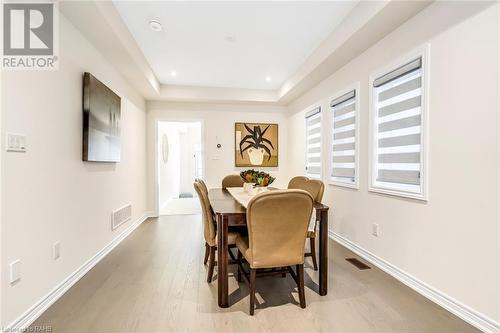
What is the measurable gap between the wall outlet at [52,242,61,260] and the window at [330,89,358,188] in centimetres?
307

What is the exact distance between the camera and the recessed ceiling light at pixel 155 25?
264 cm

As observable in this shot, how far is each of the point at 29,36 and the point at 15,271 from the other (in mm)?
1632

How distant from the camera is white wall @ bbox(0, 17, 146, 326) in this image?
5.17ft

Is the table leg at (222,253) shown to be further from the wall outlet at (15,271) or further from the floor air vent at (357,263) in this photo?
the floor air vent at (357,263)

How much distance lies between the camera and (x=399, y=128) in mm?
2377

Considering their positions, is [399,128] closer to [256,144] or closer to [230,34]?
[230,34]

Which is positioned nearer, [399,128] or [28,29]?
[28,29]

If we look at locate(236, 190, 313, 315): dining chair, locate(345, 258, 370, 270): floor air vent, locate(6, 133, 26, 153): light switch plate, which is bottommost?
locate(345, 258, 370, 270): floor air vent

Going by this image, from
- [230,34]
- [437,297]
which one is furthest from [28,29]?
[437,297]

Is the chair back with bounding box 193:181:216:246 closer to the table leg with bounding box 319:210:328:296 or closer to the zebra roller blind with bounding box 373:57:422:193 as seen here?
the table leg with bounding box 319:210:328:296

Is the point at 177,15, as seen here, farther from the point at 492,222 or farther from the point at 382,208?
the point at 492,222

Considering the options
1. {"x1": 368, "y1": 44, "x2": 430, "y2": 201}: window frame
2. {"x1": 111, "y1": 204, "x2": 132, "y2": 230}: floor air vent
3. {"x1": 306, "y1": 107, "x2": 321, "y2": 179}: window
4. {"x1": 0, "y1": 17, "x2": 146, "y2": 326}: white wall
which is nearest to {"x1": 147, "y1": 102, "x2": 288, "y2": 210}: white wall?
{"x1": 306, "y1": 107, "x2": 321, "y2": 179}: window

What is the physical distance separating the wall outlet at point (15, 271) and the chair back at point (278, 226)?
1.51 meters

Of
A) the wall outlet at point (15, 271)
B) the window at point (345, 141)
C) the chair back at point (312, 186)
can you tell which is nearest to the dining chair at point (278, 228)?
the chair back at point (312, 186)
